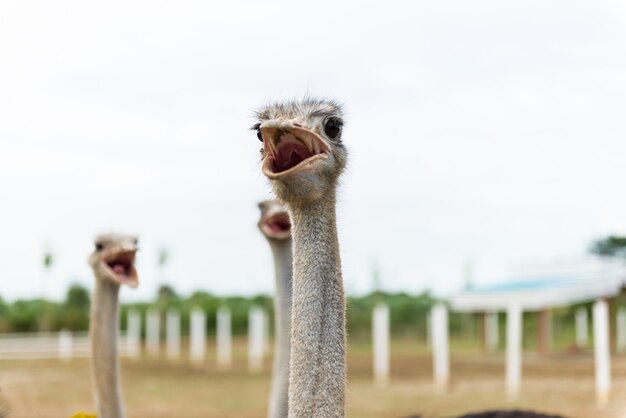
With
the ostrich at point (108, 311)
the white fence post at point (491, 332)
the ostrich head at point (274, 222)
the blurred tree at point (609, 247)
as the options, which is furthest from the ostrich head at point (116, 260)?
the blurred tree at point (609, 247)

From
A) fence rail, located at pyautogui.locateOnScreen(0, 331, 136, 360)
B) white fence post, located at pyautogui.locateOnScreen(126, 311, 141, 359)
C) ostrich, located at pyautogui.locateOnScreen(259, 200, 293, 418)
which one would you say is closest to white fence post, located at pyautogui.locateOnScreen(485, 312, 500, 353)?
white fence post, located at pyautogui.locateOnScreen(126, 311, 141, 359)

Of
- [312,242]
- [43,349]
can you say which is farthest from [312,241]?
[43,349]

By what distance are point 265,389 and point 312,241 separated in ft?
52.3

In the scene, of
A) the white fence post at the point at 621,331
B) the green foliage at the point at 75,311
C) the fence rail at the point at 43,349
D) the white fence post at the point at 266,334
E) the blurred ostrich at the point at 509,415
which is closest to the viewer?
the blurred ostrich at the point at 509,415

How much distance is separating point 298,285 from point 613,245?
40.3 meters

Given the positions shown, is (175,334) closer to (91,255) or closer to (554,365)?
(554,365)

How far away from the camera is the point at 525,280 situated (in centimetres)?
3042

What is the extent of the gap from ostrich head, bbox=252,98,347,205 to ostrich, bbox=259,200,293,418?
1438 mm

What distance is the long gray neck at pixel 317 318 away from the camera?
98.3 inches

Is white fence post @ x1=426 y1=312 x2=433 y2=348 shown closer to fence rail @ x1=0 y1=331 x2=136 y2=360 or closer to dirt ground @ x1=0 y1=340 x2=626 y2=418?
dirt ground @ x1=0 y1=340 x2=626 y2=418

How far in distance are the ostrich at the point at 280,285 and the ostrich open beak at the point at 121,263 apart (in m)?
0.67

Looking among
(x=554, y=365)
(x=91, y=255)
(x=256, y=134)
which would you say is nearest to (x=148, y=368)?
(x=554, y=365)

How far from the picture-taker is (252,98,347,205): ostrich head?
245 cm

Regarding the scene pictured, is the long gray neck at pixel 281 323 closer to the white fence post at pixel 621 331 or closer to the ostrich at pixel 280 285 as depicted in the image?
the ostrich at pixel 280 285
